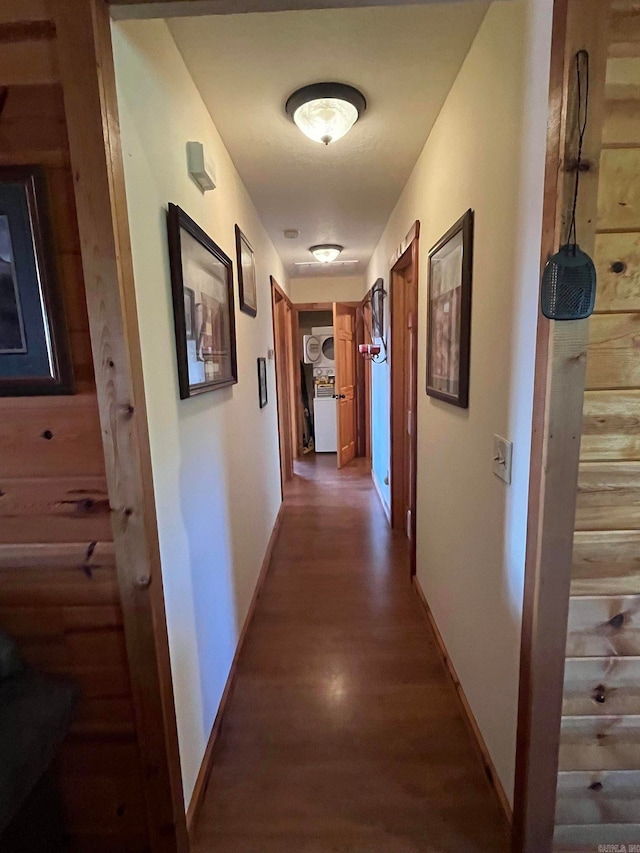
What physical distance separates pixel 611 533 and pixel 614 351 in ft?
1.47

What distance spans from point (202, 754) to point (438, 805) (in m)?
0.80

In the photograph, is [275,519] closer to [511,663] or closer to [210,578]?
[210,578]

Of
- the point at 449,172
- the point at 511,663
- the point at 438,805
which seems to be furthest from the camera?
the point at 449,172

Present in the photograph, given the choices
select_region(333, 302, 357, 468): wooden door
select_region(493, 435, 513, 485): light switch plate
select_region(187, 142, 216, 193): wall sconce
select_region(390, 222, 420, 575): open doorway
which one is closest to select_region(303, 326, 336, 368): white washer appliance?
select_region(333, 302, 357, 468): wooden door

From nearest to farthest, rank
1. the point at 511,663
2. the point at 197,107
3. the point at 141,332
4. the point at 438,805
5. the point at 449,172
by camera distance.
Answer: the point at 141,332 < the point at 511,663 < the point at 438,805 < the point at 197,107 < the point at 449,172

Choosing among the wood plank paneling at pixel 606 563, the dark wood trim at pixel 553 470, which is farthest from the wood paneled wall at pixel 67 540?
the wood plank paneling at pixel 606 563

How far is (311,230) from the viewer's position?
3324 mm

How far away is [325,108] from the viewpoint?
1.58 m

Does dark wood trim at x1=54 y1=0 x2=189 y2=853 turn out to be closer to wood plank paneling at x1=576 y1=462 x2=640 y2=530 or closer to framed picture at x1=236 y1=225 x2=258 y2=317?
wood plank paneling at x1=576 y1=462 x2=640 y2=530

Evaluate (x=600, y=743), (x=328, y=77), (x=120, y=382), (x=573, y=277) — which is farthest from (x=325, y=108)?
(x=600, y=743)

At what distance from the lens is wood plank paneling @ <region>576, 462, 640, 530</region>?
3.29 ft

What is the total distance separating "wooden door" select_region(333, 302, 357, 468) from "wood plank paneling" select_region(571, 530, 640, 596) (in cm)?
401

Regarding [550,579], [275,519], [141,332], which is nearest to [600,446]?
[550,579]

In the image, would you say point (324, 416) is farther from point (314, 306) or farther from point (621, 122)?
point (621, 122)
